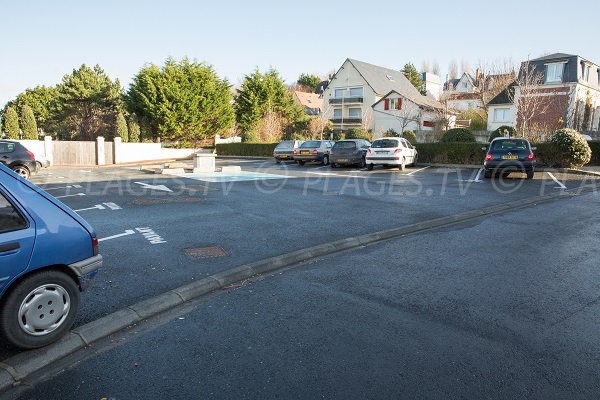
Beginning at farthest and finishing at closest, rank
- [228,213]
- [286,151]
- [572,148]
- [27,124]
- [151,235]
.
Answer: [27,124], [286,151], [572,148], [228,213], [151,235]

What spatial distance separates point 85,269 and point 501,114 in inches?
1787

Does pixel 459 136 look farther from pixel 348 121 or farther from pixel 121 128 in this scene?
pixel 348 121

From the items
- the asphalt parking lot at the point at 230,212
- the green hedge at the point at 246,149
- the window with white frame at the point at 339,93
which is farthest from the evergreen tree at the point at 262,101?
the asphalt parking lot at the point at 230,212

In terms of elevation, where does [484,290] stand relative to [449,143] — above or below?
below

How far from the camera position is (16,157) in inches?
638

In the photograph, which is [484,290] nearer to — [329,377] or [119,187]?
[329,377]

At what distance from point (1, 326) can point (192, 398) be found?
5.48 ft

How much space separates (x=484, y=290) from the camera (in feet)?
15.8

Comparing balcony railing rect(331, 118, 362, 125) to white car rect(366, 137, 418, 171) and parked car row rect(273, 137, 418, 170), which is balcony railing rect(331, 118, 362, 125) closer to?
parked car row rect(273, 137, 418, 170)

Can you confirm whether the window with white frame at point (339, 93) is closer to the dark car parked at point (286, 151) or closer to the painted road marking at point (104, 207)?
the dark car parked at point (286, 151)

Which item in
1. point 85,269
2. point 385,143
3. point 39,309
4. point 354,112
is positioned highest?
point 354,112

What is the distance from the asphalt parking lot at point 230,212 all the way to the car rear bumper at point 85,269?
43cm

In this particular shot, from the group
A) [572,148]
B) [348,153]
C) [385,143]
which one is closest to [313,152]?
[348,153]

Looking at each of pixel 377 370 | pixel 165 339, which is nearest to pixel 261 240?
pixel 165 339
